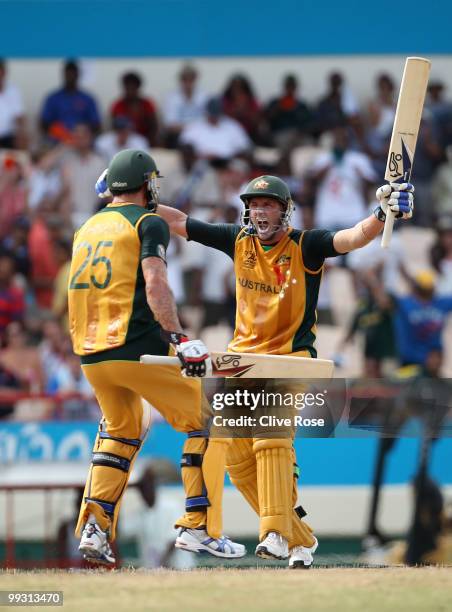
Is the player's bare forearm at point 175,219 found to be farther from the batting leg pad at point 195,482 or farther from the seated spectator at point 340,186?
the seated spectator at point 340,186

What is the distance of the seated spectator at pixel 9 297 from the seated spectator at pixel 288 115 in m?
3.74

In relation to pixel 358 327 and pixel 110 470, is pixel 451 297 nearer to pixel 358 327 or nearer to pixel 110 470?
pixel 358 327

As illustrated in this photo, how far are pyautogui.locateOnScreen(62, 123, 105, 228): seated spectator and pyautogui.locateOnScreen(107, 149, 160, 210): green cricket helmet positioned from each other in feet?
22.9

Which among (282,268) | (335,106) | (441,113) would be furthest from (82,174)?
(282,268)

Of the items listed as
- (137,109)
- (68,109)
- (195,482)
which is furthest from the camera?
(137,109)

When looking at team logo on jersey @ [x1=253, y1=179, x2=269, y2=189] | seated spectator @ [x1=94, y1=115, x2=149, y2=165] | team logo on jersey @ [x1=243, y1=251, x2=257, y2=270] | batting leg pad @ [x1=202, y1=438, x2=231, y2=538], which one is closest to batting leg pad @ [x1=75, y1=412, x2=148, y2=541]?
batting leg pad @ [x1=202, y1=438, x2=231, y2=538]

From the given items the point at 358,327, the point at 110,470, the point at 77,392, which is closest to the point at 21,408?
the point at 77,392

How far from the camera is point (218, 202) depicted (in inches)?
560

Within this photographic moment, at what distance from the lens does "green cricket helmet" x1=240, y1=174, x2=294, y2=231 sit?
7379 mm

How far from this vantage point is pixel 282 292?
7.35m

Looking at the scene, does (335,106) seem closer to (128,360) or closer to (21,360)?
(21,360)

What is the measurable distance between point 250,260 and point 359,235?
0.71m

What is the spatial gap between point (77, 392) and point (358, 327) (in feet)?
9.26

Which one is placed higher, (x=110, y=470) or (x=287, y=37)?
(x=287, y=37)
